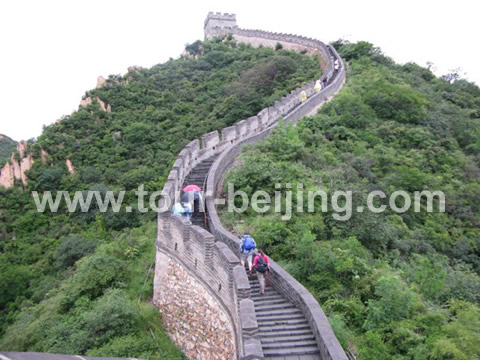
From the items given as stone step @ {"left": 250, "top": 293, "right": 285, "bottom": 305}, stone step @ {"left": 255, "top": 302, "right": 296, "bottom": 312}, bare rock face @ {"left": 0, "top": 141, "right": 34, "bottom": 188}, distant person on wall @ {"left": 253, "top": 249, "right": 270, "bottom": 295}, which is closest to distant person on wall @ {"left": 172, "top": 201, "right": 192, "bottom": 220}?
distant person on wall @ {"left": 253, "top": 249, "right": 270, "bottom": 295}

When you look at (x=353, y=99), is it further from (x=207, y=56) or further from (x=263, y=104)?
(x=207, y=56)

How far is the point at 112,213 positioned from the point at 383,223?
12.0 metres

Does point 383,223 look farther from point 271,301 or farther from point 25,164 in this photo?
point 25,164

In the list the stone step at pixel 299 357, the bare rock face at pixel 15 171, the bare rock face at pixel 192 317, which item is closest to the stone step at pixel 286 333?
the stone step at pixel 299 357

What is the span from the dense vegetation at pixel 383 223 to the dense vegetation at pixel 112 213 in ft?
11.7

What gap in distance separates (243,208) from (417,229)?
590 centimetres

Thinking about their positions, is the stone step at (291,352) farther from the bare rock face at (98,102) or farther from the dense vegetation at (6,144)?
the dense vegetation at (6,144)

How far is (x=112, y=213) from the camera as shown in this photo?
1714cm

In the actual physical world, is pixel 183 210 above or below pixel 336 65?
below

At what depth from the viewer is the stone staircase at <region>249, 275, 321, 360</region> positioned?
5.89 m

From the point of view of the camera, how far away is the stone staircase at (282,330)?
589 cm

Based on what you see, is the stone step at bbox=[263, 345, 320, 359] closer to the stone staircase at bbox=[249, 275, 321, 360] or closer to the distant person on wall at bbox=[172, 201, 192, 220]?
the stone staircase at bbox=[249, 275, 321, 360]

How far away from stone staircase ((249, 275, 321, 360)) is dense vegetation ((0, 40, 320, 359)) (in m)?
2.90

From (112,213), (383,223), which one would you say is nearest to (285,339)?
(383,223)
